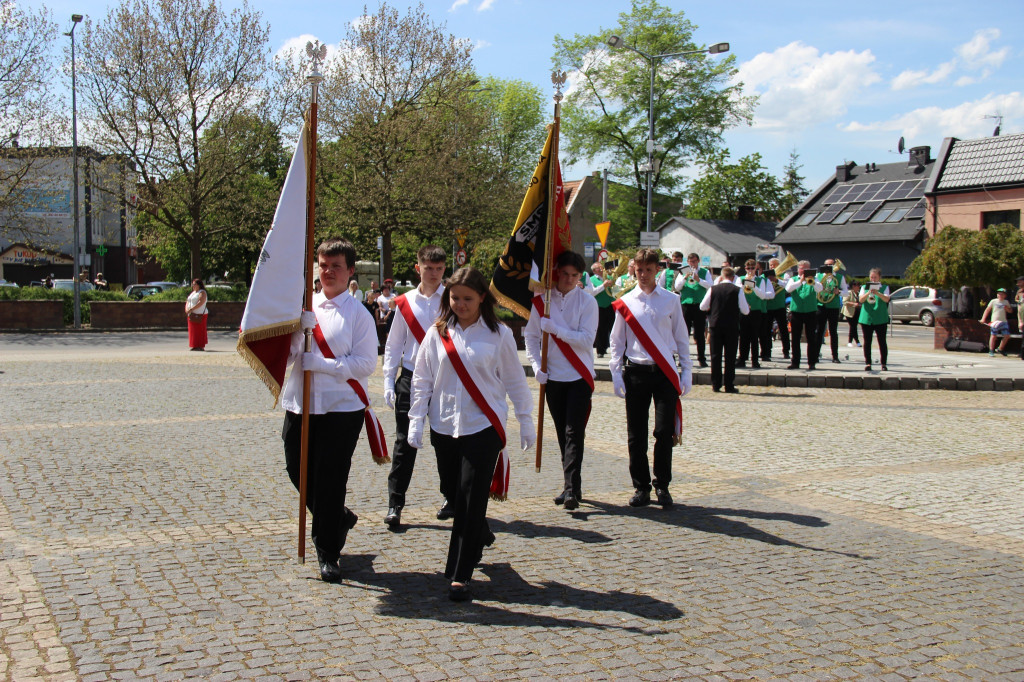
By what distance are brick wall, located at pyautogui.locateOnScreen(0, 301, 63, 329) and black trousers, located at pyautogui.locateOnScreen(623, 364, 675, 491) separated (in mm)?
27816

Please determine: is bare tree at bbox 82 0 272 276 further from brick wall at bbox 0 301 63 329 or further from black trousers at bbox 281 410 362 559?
black trousers at bbox 281 410 362 559

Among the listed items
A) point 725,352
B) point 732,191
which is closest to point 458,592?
point 725,352

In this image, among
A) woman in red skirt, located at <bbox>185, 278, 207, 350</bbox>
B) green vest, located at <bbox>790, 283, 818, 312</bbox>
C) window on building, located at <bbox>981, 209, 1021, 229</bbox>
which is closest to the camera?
green vest, located at <bbox>790, 283, 818, 312</bbox>

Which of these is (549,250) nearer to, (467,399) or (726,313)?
(467,399)

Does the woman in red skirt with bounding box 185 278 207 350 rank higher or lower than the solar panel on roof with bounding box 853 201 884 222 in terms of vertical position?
lower

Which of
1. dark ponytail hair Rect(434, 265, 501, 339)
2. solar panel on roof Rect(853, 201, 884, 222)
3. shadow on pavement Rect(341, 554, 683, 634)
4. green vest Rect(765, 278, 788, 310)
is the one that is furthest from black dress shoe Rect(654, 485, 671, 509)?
solar panel on roof Rect(853, 201, 884, 222)

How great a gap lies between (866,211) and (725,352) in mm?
38715

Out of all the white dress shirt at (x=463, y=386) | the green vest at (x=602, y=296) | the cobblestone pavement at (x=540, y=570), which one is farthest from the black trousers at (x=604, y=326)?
the white dress shirt at (x=463, y=386)

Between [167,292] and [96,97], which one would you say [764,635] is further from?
[96,97]

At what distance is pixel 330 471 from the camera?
17.1 feet

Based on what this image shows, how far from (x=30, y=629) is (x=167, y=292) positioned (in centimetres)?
3098

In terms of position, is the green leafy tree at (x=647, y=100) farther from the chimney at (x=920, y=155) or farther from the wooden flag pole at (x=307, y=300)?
the wooden flag pole at (x=307, y=300)

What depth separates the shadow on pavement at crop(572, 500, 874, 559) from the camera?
6.23 meters

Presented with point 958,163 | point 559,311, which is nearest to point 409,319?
point 559,311
